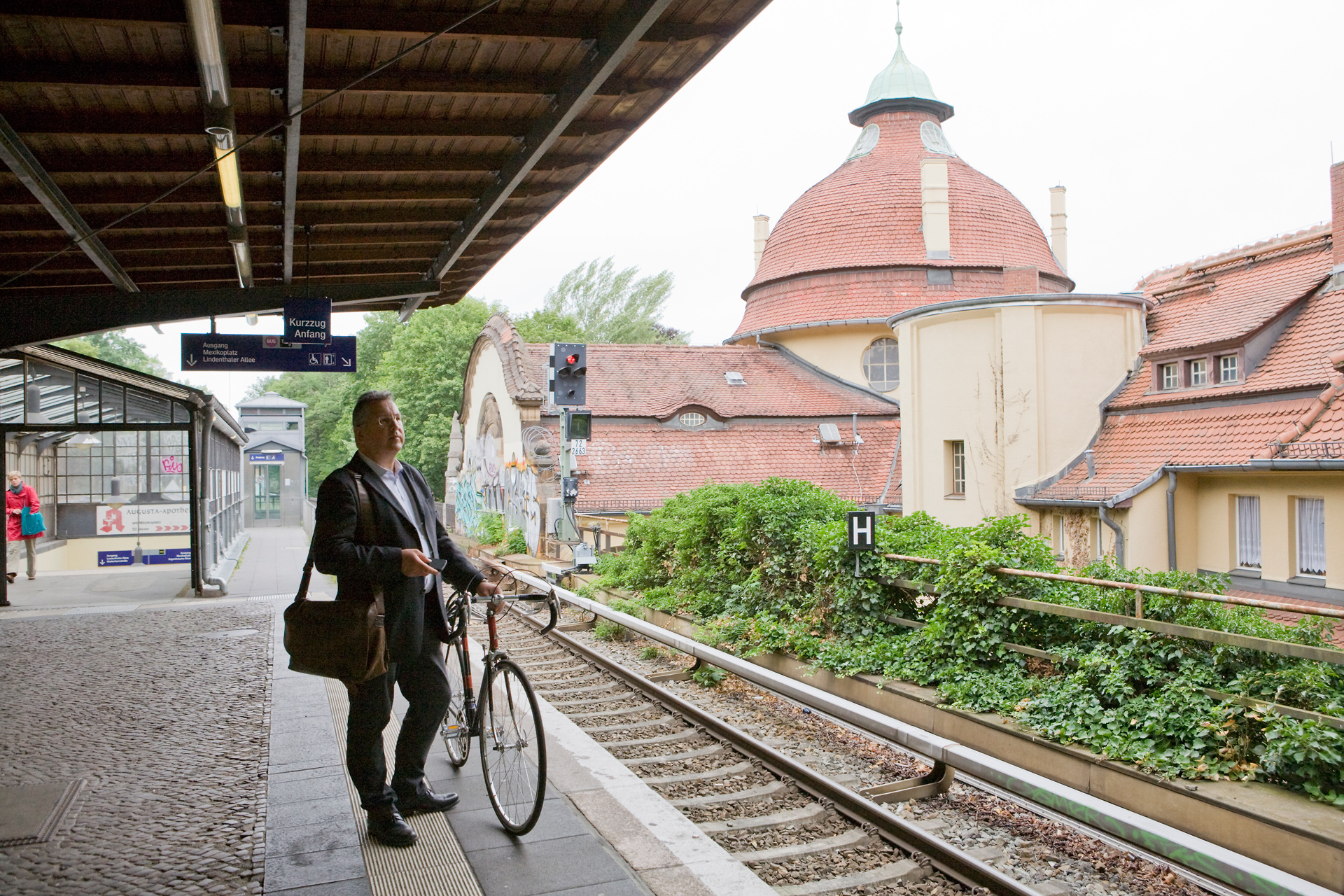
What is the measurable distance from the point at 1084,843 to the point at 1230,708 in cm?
138

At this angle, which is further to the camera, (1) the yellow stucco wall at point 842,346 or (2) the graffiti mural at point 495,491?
A: (1) the yellow stucco wall at point 842,346

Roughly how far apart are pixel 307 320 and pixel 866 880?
980 centimetres

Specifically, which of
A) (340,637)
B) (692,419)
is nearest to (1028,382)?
(692,419)

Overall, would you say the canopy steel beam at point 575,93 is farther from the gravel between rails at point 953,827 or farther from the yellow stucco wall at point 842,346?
the yellow stucco wall at point 842,346

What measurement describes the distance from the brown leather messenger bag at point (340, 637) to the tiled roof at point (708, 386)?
24.9 m

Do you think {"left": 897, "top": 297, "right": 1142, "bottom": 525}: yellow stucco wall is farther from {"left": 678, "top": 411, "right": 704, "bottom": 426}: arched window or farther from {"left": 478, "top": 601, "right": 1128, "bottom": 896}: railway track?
{"left": 478, "top": 601, "right": 1128, "bottom": 896}: railway track

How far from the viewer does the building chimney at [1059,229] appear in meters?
40.2

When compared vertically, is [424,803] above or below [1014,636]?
below

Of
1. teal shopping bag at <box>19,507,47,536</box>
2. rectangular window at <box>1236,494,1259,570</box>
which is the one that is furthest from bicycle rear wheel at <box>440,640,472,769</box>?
rectangular window at <box>1236,494,1259,570</box>

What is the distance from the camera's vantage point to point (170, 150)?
23.3ft

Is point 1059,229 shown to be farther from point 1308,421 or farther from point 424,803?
point 424,803

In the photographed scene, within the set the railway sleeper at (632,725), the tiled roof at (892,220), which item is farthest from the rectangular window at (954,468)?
the railway sleeper at (632,725)

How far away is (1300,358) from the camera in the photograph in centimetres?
1803

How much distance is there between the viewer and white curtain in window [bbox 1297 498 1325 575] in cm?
1552
